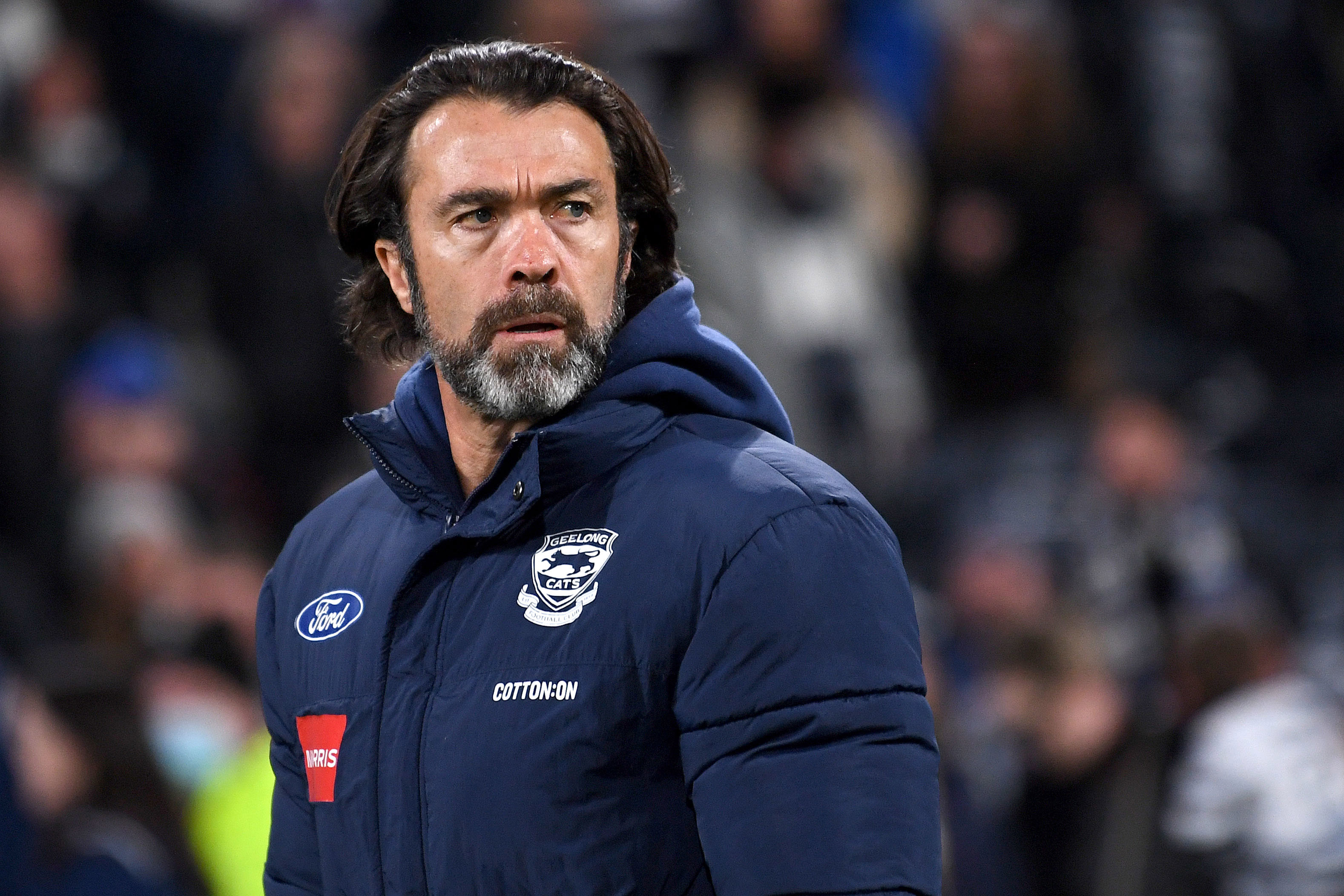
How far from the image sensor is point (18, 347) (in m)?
6.43

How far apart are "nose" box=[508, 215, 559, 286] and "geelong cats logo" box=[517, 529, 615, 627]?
0.32m

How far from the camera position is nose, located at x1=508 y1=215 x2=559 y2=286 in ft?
6.93

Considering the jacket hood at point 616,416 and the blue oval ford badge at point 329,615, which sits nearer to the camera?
the jacket hood at point 616,416

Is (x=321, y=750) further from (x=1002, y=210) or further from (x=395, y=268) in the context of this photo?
(x=1002, y=210)

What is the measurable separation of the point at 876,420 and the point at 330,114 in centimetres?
242

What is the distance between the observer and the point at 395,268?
2.39 meters

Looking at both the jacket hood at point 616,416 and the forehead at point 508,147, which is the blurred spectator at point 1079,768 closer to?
the jacket hood at point 616,416

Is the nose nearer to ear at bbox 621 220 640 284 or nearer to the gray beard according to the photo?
the gray beard

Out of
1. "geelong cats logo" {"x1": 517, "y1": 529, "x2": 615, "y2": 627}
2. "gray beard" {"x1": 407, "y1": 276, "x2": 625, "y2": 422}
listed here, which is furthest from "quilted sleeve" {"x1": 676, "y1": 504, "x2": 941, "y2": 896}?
"gray beard" {"x1": 407, "y1": 276, "x2": 625, "y2": 422}

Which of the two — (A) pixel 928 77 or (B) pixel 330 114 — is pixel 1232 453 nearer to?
(A) pixel 928 77

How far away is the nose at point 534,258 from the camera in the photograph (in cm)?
211

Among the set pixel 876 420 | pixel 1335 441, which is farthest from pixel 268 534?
pixel 1335 441

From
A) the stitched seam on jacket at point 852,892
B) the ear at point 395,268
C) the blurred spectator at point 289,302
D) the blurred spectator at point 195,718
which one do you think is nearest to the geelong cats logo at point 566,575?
the stitched seam on jacket at point 852,892

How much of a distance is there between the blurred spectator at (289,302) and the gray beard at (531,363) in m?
4.62
